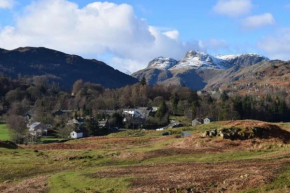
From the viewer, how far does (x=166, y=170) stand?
33438mm

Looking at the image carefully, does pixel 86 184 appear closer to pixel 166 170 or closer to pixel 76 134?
pixel 166 170

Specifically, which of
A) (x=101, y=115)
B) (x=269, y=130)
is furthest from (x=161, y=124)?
(x=269, y=130)

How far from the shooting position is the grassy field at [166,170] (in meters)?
25.7

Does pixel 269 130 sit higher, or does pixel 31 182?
pixel 269 130

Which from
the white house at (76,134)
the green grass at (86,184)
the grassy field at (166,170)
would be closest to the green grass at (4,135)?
the white house at (76,134)

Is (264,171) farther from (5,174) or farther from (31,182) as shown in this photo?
(5,174)

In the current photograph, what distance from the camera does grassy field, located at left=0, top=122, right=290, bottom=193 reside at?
25675 mm

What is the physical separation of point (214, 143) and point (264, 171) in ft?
74.4

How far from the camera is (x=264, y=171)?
27.4 metres

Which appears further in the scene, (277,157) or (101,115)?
(101,115)

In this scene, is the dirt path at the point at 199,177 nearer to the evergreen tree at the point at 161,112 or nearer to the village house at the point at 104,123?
the village house at the point at 104,123

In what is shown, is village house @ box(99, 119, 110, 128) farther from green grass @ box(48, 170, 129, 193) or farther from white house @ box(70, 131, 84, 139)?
green grass @ box(48, 170, 129, 193)

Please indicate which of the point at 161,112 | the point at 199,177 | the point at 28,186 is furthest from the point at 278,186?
the point at 161,112

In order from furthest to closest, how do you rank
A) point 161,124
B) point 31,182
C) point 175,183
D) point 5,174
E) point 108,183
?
1. point 161,124
2. point 5,174
3. point 31,182
4. point 108,183
5. point 175,183
